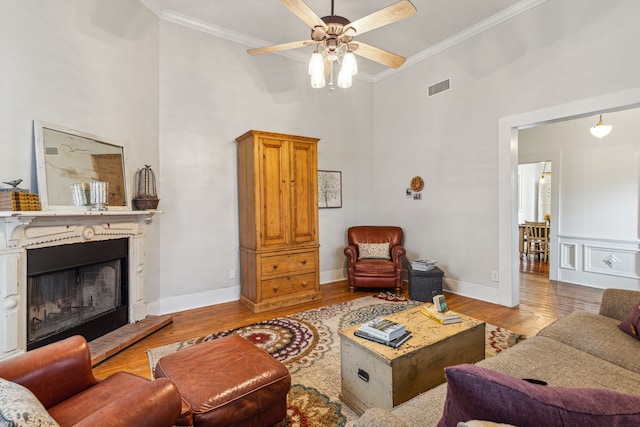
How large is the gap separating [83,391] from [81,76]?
261 centimetres

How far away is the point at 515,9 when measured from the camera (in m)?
3.56

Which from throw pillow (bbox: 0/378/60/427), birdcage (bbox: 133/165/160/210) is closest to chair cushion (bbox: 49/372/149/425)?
throw pillow (bbox: 0/378/60/427)

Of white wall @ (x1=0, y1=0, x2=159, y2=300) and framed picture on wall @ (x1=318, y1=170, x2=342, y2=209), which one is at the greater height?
white wall @ (x1=0, y1=0, x2=159, y2=300)

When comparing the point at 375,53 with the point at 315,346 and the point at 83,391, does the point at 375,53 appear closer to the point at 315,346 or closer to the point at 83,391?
the point at 315,346

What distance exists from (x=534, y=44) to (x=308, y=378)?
4199mm

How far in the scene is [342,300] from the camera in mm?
4082

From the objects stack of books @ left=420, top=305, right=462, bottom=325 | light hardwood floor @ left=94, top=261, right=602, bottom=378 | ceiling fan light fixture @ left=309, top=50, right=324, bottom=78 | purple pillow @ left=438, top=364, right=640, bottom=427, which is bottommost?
light hardwood floor @ left=94, top=261, right=602, bottom=378

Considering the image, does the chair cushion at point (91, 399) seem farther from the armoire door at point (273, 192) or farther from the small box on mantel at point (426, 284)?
the small box on mantel at point (426, 284)

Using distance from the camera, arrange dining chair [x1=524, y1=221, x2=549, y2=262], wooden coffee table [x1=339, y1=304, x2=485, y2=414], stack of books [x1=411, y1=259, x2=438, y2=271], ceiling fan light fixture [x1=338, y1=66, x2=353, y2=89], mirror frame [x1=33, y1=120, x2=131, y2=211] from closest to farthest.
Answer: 1. wooden coffee table [x1=339, y1=304, x2=485, y2=414]
2. mirror frame [x1=33, y1=120, x2=131, y2=211]
3. ceiling fan light fixture [x1=338, y1=66, x2=353, y2=89]
4. stack of books [x1=411, y1=259, x2=438, y2=271]
5. dining chair [x1=524, y1=221, x2=549, y2=262]

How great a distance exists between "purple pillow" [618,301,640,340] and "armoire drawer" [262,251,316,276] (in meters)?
3.00

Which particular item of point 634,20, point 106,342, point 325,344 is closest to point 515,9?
point 634,20

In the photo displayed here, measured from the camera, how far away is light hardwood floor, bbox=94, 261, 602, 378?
8.75ft

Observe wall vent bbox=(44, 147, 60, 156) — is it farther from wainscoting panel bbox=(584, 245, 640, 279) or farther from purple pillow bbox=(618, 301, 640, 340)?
wainscoting panel bbox=(584, 245, 640, 279)

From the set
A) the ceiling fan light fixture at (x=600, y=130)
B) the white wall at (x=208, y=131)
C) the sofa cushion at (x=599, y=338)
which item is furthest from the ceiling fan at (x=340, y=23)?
the ceiling fan light fixture at (x=600, y=130)
